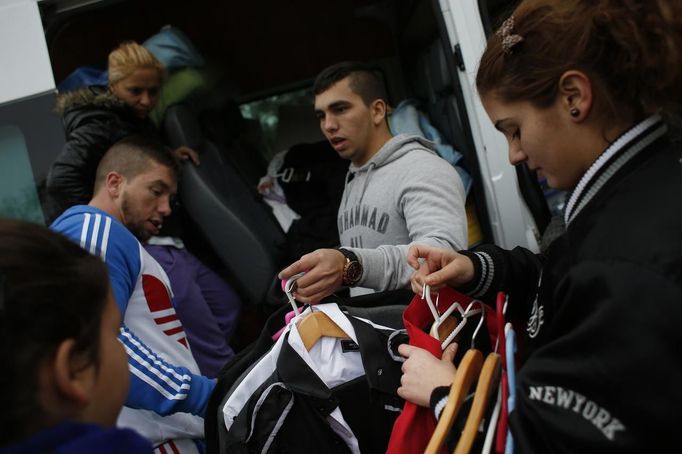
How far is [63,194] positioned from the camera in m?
2.31

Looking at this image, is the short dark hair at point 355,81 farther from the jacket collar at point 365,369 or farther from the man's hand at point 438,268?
the jacket collar at point 365,369

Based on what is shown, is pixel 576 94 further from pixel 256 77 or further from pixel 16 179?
pixel 256 77

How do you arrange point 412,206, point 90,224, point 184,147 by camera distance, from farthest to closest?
point 184,147 → point 412,206 → point 90,224

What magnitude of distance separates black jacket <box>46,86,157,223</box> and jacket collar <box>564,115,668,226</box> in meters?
1.92

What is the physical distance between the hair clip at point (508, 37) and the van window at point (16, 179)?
6.23ft

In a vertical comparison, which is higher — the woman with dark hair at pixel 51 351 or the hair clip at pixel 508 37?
the hair clip at pixel 508 37

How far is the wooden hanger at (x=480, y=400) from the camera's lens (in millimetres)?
975

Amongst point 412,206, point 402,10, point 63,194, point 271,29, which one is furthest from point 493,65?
point 271,29

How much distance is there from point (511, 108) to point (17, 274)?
82 centimetres

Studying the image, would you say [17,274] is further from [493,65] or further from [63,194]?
[63,194]

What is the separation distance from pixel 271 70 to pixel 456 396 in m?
3.40

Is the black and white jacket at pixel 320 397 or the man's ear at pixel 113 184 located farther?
the man's ear at pixel 113 184

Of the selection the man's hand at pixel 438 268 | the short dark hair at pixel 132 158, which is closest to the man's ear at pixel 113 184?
the short dark hair at pixel 132 158

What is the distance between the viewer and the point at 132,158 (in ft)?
7.29
